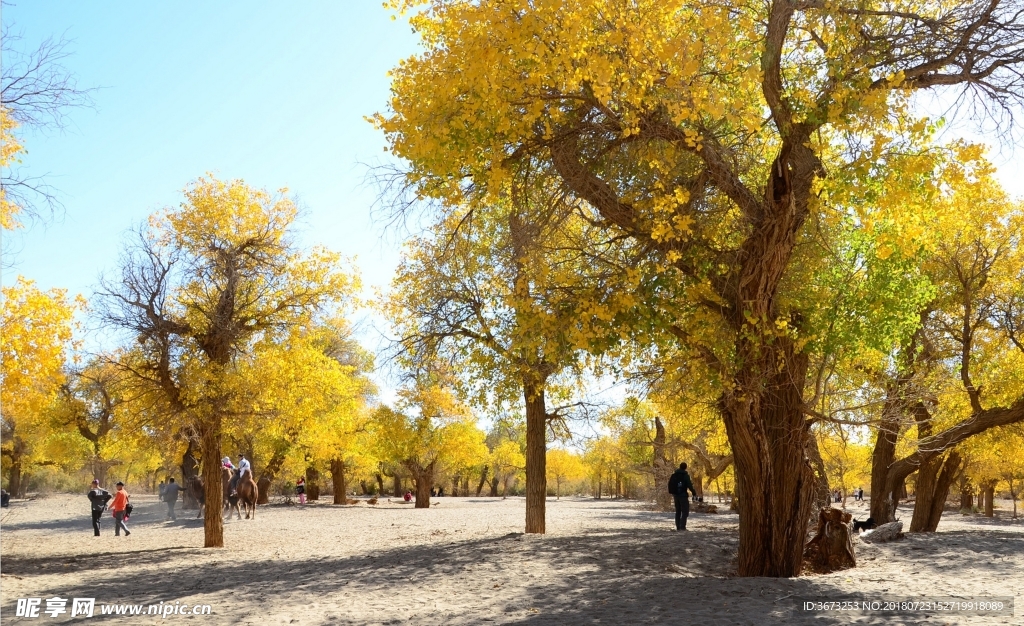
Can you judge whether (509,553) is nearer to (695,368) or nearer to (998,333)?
(695,368)

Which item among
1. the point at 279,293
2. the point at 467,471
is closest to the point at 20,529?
the point at 279,293

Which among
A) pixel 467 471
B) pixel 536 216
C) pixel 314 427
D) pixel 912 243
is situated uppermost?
pixel 536 216

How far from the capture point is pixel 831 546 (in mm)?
10461

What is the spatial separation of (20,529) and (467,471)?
144 ft

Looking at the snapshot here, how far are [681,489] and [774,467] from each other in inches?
311

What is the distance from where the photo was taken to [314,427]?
46.5ft

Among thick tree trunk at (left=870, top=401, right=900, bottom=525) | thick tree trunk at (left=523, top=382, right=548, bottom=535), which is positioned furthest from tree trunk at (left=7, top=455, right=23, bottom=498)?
thick tree trunk at (left=870, top=401, right=900, bottom=525)

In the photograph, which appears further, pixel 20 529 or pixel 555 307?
pixel 20 529

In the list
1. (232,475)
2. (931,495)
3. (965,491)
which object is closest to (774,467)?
(931,495)

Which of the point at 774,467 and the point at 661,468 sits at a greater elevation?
the point at 774,467

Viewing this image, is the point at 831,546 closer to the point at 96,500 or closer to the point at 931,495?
the point at 931,495

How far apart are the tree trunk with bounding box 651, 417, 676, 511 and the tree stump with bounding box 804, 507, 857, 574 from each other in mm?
9040

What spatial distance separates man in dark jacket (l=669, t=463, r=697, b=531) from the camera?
15.7m

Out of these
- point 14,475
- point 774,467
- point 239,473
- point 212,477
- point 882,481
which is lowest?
point 14,475
